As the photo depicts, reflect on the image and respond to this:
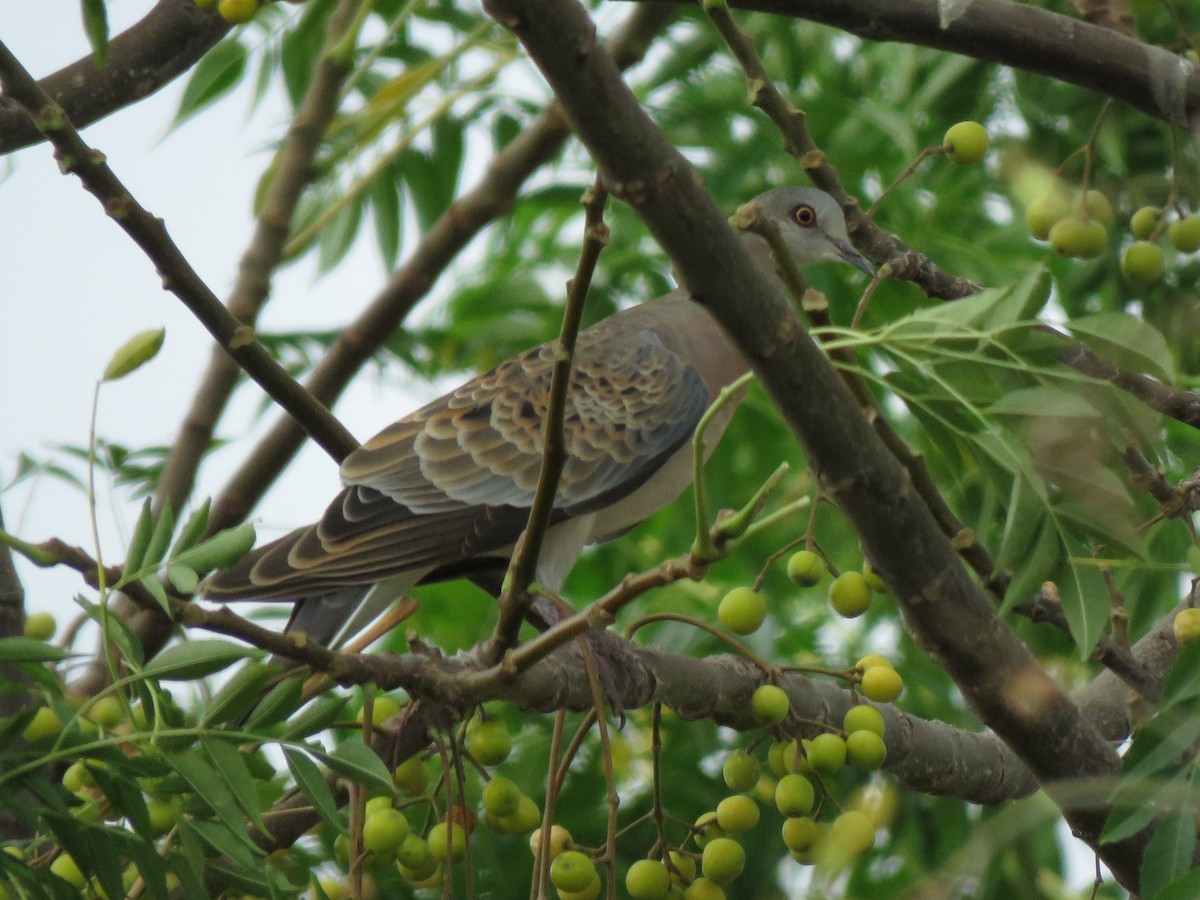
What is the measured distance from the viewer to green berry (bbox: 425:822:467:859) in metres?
1.58

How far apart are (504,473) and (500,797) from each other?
1324 mm

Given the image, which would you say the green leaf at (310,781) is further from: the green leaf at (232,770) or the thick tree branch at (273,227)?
the thick tree branch at (273,227)

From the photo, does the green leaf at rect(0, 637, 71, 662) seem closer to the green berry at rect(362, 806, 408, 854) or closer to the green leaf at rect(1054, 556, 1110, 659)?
the green berry at rect(362, 806, 408, 854)

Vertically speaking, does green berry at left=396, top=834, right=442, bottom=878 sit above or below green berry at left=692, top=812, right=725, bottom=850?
above

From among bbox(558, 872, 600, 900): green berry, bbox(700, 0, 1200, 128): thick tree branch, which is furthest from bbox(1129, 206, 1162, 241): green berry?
bbox(558, 872, 600, 900): green berry

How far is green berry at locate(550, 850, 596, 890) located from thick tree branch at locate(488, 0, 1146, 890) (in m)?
0.45

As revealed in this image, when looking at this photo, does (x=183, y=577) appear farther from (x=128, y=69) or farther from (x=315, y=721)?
(x=128, y=69)

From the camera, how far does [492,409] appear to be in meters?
2.99

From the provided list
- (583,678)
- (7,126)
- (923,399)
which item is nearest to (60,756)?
(583,678)

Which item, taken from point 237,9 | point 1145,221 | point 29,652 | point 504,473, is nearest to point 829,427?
point 29,652

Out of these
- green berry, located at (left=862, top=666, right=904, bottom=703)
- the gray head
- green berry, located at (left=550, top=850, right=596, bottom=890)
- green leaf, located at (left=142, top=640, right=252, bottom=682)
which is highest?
the gray head

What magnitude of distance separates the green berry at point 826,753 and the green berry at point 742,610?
0.51ft

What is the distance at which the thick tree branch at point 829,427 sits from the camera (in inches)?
47.8

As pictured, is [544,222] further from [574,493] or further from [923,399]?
[923,399]
